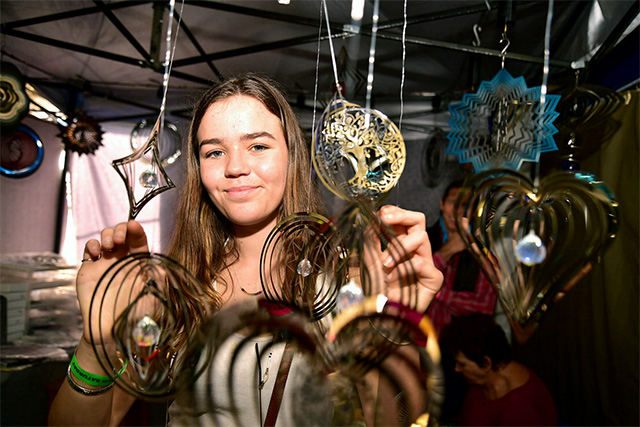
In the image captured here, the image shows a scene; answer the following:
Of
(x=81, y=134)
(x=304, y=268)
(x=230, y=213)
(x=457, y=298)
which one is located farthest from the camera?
(x=81, y=134)

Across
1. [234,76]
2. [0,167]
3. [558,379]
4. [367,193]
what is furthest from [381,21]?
[0,167]

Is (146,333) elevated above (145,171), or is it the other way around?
(145,171)

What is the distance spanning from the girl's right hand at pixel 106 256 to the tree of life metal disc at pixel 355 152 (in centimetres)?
27

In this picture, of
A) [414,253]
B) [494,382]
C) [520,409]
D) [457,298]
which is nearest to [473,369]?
[494,382]

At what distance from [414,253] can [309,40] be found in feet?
3.62

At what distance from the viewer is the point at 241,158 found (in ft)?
2.05

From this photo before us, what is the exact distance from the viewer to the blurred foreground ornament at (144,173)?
1.95 feet

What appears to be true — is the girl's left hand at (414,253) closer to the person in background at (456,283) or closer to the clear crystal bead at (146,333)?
the clear crystal bead at (146,333)

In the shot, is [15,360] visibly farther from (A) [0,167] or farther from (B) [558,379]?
(B) [558,379]

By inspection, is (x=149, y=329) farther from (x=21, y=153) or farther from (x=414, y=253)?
(x=21, y=153)

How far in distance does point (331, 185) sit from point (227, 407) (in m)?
0.45

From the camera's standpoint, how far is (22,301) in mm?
1881

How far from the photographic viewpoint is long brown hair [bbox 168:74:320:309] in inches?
28.4

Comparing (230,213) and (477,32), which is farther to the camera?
(477,32)
